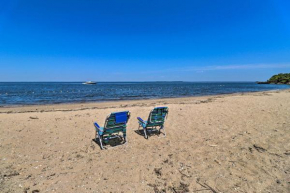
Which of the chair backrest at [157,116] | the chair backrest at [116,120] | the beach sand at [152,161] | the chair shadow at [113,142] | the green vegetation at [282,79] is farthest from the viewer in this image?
the green vegetation at [282,79]

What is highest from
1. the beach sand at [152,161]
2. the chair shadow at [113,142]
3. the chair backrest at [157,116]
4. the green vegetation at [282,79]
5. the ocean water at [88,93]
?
the green vegetation at [282,79]

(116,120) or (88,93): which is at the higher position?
(116,120)

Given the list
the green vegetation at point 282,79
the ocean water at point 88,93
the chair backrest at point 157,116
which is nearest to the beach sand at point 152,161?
the chair backrest at point 157,116

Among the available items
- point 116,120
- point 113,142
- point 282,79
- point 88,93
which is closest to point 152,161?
point 116,120

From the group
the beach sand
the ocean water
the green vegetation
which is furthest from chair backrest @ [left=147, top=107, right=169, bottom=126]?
the green vegetation

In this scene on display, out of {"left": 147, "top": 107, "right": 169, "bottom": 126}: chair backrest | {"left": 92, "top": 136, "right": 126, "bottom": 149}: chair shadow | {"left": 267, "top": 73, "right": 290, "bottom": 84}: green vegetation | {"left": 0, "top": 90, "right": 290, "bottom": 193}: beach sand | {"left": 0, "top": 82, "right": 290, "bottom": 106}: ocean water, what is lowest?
{"left": 0, "top": 82, "right": 290, "bottom": 106}: ocean water

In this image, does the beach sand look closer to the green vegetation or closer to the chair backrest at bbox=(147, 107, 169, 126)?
the chair backrest at bbox=(147, 107, 169, 126)

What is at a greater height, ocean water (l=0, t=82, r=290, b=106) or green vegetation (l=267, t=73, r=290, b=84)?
green vegetation (l=267, t=73, r=290, b=84)

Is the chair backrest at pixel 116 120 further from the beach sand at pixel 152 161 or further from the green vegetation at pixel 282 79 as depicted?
the green vegetation at pixel 282 79

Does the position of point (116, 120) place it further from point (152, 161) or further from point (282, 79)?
point (282, 79)

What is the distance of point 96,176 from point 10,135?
4587 mm

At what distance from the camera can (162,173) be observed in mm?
3520

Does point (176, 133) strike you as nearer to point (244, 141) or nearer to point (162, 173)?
point (244, 141)

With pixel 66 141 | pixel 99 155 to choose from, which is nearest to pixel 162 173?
pixel 99 155
